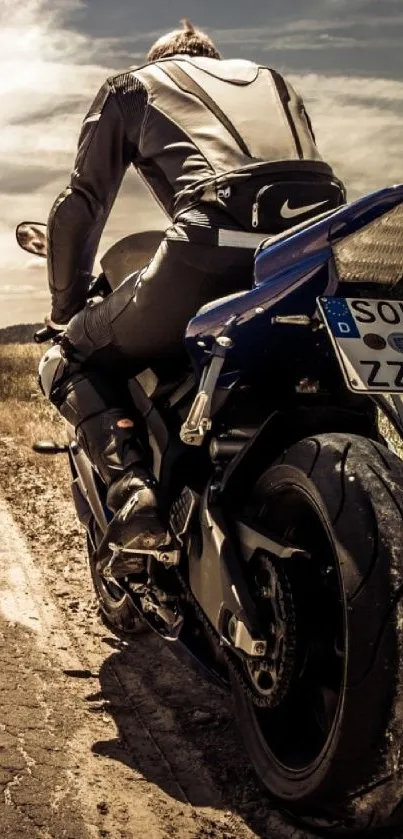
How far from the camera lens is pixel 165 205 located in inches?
136

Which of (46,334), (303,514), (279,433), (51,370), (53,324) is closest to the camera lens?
(303,514)

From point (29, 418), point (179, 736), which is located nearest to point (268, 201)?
point (179, 736)

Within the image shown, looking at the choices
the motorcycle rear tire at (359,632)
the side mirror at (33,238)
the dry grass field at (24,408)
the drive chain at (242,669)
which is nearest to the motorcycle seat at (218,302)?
the motorcycle rear tire at (359,632)

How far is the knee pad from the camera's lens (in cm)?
379

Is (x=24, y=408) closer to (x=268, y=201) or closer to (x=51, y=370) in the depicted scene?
(x=51, y=370)

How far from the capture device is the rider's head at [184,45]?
3590mm

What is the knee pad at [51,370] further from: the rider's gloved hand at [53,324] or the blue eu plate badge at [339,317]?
the blue eu plate badge at [339,317]

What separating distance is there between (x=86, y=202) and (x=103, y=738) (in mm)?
1862

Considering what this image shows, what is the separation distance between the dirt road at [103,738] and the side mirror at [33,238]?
1578 millimetres

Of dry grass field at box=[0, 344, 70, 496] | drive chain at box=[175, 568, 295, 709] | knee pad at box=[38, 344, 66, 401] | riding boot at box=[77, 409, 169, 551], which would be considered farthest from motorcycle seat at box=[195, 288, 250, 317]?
dry grass field at box=[0, 344, 70, 496]

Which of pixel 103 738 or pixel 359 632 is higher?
pixel 359 632

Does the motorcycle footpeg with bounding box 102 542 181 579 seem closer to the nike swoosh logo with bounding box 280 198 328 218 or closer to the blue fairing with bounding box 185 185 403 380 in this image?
the blue fairing with bounding box 185 185 403 380

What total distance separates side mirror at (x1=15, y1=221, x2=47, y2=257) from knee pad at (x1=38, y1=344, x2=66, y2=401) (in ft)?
1.32

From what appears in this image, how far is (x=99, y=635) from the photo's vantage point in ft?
14.0
